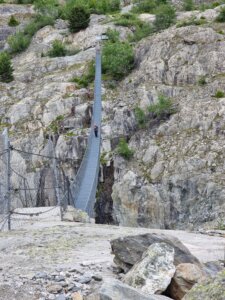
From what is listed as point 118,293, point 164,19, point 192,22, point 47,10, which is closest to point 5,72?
point 164,19

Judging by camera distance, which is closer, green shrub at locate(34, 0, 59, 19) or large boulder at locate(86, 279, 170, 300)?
large boulder at locate(86, 279, 170, 300)

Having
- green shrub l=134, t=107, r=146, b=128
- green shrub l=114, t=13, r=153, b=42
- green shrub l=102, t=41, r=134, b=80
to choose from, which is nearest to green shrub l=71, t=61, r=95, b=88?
green shrub l=102, t=41, r=134, b=80

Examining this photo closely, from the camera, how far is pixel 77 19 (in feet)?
100

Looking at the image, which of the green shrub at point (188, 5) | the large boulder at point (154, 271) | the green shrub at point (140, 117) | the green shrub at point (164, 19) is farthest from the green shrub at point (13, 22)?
the large boulder at point (154, 271)

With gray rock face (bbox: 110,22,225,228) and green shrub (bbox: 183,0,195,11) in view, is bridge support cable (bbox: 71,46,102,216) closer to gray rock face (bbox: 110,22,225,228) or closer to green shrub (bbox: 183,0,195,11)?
gray rock face (bbox: 110,22,225,228)

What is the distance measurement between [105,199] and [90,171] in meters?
2.11

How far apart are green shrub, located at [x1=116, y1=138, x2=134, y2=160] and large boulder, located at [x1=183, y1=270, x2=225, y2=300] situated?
15917mm

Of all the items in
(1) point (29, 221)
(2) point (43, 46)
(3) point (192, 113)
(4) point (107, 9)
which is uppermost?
(4) point (107, 9)

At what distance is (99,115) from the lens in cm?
2069

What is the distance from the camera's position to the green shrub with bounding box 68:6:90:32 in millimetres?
30328

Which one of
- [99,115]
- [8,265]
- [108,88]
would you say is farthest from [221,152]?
[8,265]

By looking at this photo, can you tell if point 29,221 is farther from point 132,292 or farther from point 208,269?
point 132,292

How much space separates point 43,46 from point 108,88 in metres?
7.87

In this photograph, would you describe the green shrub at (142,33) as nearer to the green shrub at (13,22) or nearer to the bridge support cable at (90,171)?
the bridge support cable at (90,171)
